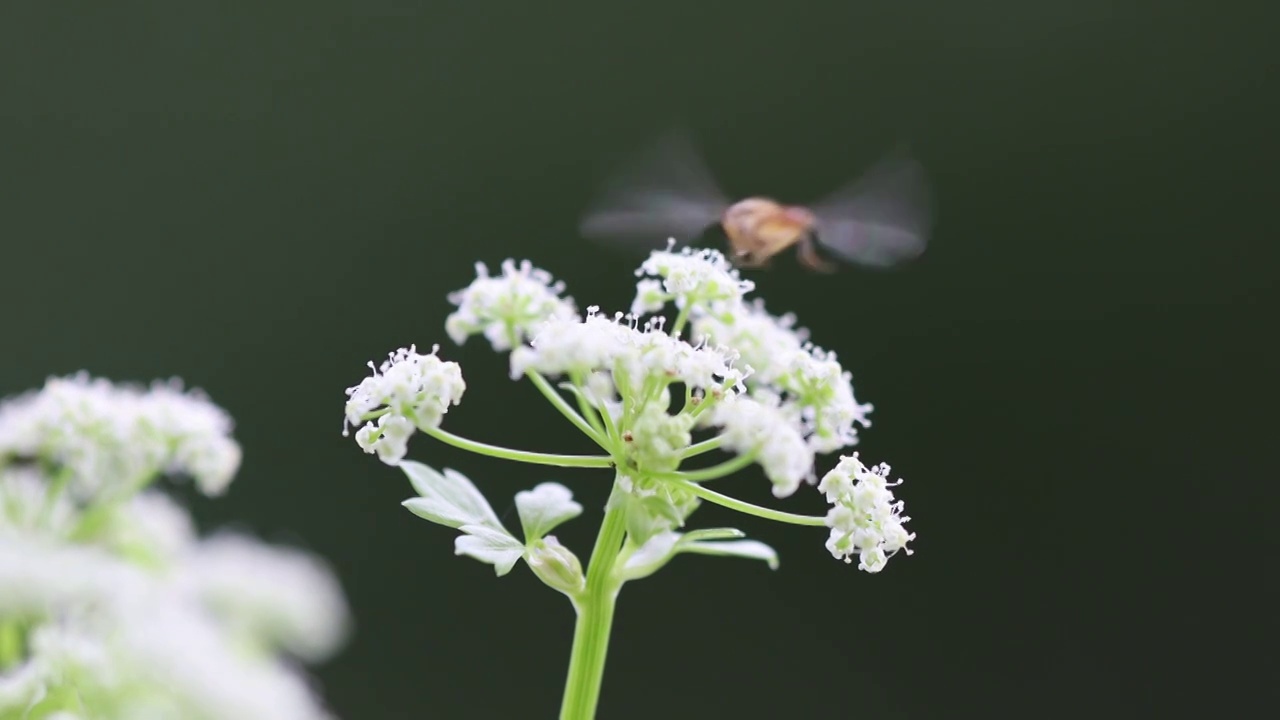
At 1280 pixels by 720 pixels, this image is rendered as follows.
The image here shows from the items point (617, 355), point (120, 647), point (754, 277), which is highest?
point (754, 277)

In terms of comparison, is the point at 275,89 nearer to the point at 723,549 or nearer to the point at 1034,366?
the point at 1034,366

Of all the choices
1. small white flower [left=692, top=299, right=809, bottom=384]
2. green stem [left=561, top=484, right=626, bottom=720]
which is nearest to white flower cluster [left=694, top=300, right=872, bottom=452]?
small white flower [left=692, top=299, right=809, bottom=384]

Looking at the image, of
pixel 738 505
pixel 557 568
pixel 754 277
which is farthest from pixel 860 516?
pixel 754 277

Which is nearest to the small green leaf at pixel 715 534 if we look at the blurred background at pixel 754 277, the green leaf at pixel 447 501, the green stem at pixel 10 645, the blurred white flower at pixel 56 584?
the green leaf at pixel 447 501

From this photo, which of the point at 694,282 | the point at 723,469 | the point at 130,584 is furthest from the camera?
the point at 130,584

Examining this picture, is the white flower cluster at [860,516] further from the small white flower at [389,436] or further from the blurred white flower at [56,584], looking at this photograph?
the blurred white flower at [56,584]

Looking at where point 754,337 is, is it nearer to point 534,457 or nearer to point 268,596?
point 534,457

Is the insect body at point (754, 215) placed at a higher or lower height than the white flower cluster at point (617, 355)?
higher
